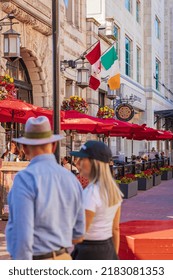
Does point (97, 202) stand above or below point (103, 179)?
below

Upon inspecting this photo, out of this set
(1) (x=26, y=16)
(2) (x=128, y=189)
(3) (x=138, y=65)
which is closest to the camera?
(1) (x=26, y=16)

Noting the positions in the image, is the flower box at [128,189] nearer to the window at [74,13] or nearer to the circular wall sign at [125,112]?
the window at [74,13]

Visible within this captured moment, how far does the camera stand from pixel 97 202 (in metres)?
4.24

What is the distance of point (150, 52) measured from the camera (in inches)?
1790

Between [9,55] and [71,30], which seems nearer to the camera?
[9,55]

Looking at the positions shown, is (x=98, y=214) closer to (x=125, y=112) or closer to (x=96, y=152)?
(x=96, y=152)

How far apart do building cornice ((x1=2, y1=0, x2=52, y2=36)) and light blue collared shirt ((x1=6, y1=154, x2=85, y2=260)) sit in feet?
46.6

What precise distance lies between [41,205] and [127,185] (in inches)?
597

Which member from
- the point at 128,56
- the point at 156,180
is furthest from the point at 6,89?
the point at 128,56

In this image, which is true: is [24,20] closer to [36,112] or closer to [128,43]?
[36,112]

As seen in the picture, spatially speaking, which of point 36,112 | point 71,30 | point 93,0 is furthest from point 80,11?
point 36,112

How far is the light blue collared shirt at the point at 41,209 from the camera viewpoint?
11.3ft

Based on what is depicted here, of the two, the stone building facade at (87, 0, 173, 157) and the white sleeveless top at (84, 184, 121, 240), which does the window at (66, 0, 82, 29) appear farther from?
the white sleeveless top at (84, 184, 121, 240)
